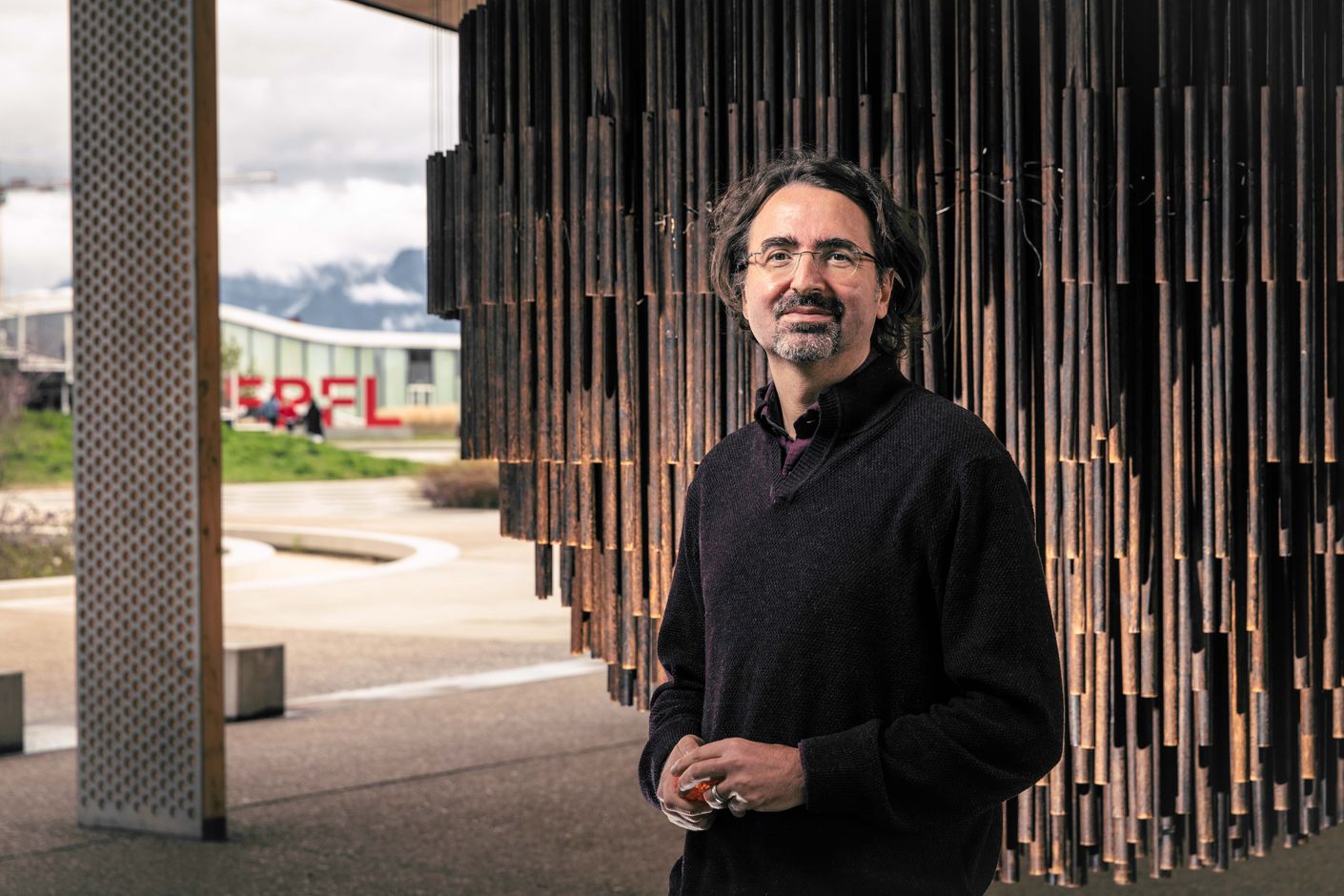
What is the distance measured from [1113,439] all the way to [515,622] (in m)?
8.76

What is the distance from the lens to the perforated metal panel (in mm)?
5438

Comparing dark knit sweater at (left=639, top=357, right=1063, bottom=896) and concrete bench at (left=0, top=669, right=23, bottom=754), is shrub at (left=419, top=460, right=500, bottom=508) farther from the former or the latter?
dark knit sweater at (left=639, top=357, right=1063, bottom=896)

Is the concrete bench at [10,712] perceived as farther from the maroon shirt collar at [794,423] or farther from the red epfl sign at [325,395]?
the red epfl sign at [325,395]

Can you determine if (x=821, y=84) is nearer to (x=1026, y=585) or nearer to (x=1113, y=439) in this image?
(x=1113, y=439)

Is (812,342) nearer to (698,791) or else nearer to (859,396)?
(859,396)

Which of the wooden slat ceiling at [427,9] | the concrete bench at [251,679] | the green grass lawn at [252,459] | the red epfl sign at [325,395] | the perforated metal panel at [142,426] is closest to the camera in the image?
the perforated metal panel at [142,426]

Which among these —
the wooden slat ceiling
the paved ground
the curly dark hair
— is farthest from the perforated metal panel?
the curly dark hair

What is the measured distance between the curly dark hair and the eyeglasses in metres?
0.05

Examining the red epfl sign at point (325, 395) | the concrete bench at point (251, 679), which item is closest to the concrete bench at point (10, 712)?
the concrete bench at point (251, 679)

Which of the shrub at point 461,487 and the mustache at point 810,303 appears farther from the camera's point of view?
the shrub at point 461,487

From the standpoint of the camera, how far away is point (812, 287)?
1861 millimetres

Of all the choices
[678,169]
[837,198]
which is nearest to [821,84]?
[678,169]

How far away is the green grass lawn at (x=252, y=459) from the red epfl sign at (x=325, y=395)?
332 inches

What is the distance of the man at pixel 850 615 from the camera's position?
1748 millimetres
